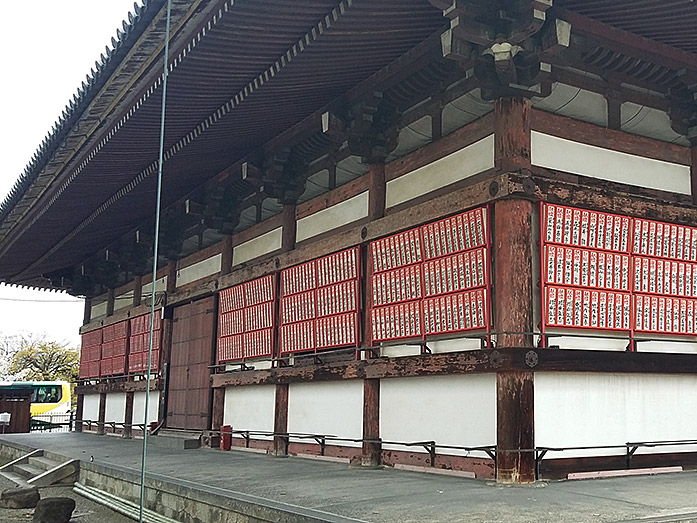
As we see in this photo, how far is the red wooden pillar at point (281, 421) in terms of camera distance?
33.6ft

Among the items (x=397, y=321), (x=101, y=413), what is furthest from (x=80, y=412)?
(x=397, y=321)

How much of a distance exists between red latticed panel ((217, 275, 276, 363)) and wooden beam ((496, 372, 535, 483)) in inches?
189

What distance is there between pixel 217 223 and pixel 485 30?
23.0 ft

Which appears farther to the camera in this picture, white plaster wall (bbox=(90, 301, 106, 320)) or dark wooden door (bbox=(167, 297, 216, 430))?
white plaster wall (bbox=(90, 301, 106, 320))

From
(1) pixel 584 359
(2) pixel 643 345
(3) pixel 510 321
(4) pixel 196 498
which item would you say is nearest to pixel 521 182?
(3) pixel 510 321

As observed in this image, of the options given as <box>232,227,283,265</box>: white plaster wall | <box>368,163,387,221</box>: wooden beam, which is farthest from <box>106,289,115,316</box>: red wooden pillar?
<box>368,163,387,221</box>: wooden beam

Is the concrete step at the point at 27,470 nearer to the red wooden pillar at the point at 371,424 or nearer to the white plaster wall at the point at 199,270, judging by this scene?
the white plaster wall at the point at 199,270

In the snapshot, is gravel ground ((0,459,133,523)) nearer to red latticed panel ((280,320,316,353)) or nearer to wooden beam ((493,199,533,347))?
red latticed panel ((280,320,316,353))

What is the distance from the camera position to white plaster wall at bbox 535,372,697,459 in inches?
270

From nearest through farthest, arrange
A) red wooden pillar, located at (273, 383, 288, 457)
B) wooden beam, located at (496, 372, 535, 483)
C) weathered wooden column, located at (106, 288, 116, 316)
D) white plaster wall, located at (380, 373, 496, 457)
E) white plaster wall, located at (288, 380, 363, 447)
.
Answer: wooden beam, located at (496, 372, 535, 483) → white plaster wall, located at (380, 373, 496, 457) → white plaster wall, located at (288, 380, 363, 447) → red wooden pillar, located at (273, 383, 288, 457) → weathered wooden column, located at (106, 288, 116, 316)

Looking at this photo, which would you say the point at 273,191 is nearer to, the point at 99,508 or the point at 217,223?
the point at 217,223

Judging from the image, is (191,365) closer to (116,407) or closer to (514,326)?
(116,407)

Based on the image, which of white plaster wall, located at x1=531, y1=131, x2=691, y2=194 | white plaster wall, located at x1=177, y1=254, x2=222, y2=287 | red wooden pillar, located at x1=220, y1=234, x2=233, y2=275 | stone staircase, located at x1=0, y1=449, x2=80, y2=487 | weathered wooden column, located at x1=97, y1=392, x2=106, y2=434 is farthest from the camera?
weathered wooden column, located at x1=97, y1=392, x2=106, y2=434

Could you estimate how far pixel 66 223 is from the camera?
14.2 meters
